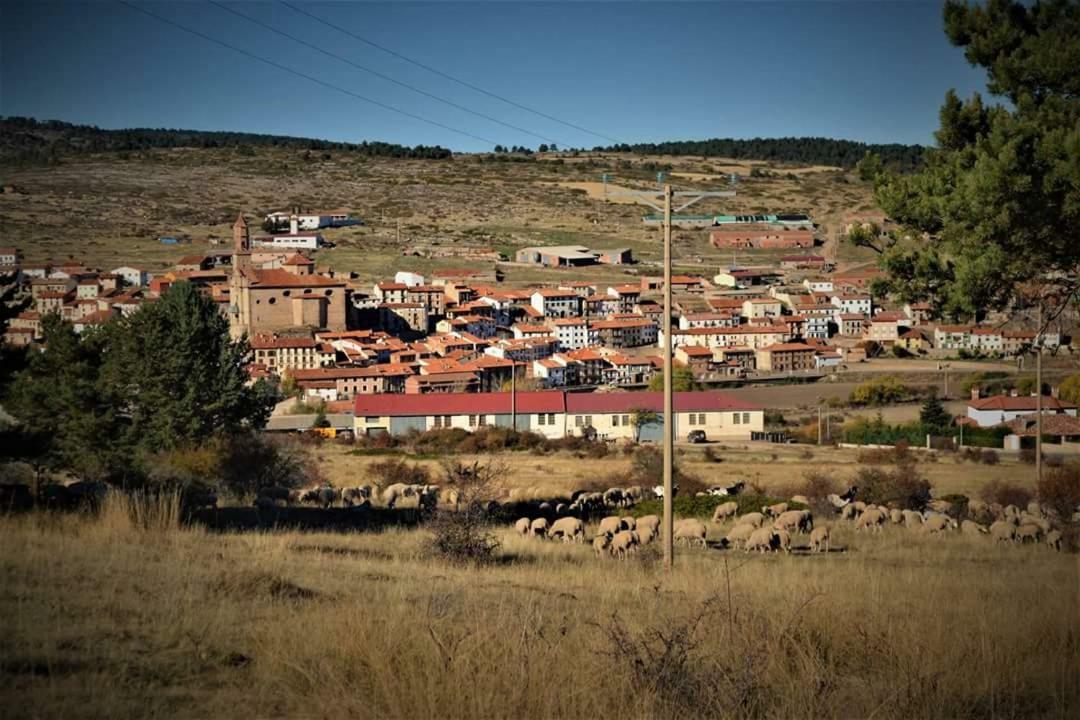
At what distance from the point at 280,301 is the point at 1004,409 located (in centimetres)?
5421

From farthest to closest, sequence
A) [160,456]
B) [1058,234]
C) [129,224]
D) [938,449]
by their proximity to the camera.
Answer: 1. [129,224]
2. [938,449]
3. [160,456]
4. [1058,234]

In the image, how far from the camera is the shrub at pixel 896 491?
79.1 ft

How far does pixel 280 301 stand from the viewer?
276 feet

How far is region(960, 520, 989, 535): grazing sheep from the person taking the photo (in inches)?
693

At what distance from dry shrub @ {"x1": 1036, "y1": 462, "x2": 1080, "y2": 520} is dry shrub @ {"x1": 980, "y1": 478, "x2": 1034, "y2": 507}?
2.08 ft

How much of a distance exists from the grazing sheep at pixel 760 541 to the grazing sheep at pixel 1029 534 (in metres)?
4.19

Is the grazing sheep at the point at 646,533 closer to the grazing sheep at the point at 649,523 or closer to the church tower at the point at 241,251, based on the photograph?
the grazing sheep at the point at 649,523

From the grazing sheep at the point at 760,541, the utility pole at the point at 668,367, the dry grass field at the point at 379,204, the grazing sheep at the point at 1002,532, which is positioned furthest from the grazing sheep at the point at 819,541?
the dry grass field at the point at 379,204

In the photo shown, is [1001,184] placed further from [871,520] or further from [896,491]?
[896,491]

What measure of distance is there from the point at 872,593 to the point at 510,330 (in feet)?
254

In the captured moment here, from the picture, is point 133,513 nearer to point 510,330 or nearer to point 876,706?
point 876,706

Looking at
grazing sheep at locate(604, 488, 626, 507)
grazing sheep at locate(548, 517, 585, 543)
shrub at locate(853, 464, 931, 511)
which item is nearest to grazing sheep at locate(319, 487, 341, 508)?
grazing sheep at locate(604, 488, 626, 507)

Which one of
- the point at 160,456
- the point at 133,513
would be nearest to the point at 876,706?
the point at 133,513

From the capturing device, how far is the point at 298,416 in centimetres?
5894
